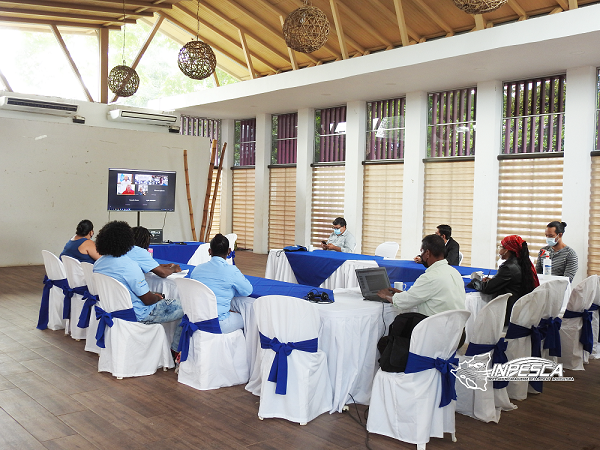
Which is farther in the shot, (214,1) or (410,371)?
(214,1)

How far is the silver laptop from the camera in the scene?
4.26 metres

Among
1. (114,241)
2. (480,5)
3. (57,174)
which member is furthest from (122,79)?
(480,5)

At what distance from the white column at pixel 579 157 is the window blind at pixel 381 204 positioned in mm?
3337

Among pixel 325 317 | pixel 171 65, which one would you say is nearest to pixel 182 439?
pixel 325 317

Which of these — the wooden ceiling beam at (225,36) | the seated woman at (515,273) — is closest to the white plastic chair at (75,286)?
the seated woman at (515,273)

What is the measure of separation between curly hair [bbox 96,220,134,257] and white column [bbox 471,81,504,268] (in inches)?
272

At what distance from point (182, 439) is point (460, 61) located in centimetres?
704

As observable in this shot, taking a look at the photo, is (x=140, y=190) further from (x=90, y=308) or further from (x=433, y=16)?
(x=433, y=16)

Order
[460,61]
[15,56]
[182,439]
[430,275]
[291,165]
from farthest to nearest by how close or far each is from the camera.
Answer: [15,56]
[291,165]
[460,61]
[430,275]
[182,439]

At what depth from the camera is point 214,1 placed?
37.9 feet

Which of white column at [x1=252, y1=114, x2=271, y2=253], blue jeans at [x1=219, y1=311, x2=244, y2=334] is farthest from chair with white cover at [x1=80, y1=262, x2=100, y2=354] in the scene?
white column at [x1=252, y1=114, x2=271, y2=253]

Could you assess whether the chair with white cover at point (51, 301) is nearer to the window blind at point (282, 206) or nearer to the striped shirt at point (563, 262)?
the striped shirt at point (563, 262)

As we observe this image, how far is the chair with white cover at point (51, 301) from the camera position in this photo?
5898mm

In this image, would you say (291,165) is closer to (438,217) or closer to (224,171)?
(224,171)
